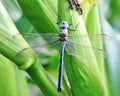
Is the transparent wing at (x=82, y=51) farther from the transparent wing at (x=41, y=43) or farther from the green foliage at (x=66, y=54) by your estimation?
the transparent wing at (x=41, y=43)

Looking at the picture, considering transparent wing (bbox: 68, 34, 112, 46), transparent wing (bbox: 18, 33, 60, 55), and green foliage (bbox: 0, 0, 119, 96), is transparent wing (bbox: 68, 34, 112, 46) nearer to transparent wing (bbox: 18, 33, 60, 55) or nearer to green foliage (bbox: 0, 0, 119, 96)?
green foliage (bbox: 0, 0, 119, 96)

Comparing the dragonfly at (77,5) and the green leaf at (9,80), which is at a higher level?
the dragonfly at (77,5)

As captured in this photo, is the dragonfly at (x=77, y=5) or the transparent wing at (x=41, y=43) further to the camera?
the transparent wing at (x=41, y=43)


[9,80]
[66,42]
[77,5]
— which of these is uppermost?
[77,5]

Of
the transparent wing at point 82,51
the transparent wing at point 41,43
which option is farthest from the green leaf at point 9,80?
the transparent wing at point 82,51

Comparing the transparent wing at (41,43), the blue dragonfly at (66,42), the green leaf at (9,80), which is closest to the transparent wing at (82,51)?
the blue dragonfly at (66,42)

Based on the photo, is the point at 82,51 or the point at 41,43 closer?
the point at 82,51

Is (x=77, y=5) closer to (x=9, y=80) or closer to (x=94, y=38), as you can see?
(x=94, y=38)

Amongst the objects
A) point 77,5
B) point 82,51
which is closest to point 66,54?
point 82,51

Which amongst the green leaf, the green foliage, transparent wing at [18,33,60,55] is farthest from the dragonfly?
the green leaf

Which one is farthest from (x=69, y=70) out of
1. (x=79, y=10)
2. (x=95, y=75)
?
(x=79, y=10)

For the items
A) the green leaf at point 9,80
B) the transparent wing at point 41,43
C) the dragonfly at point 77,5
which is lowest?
the green leaf at point 9,80
